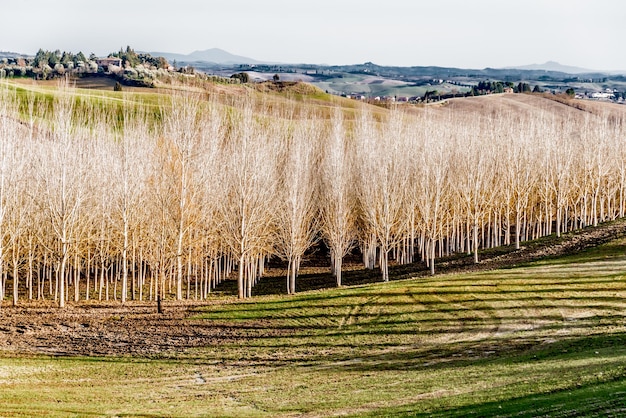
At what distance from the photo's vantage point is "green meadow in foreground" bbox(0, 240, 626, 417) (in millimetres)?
21141

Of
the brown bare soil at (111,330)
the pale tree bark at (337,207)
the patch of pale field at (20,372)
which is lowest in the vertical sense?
the brown bare soil at (111,330)

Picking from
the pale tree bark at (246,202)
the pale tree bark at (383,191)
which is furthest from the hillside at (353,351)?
the pale tree bark at (383,191)

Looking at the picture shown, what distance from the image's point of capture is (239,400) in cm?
2317

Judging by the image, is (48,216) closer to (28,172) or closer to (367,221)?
(28,172)

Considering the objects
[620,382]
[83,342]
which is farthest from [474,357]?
[83,342]

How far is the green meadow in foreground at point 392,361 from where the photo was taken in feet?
69.4

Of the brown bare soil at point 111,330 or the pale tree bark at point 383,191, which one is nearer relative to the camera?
the brown bare soil at point 111,330

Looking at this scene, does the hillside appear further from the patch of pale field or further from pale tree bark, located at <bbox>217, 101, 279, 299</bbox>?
pale tree bark, located at <bbox>217, 101, 279, 299</bbox>

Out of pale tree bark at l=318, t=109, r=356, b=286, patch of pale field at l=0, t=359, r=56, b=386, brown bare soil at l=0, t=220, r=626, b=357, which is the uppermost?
pale tree bark at l=318, t=109, r=356, b=286

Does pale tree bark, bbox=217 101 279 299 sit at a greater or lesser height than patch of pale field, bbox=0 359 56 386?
greater

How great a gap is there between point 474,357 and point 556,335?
488 centimetres

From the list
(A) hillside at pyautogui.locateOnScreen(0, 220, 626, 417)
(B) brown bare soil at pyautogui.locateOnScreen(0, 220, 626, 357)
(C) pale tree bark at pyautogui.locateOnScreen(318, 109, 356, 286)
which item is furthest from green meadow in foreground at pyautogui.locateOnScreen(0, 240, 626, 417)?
(C) pale tree bark at pyautogui.locateOnScreen(318, 109, 356, 286)

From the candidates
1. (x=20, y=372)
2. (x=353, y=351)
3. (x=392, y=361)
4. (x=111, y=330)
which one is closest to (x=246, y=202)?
(x=111, y=330)

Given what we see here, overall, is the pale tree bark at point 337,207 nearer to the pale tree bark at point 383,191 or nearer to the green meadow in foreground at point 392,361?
the pale tree bark at point 383,191
